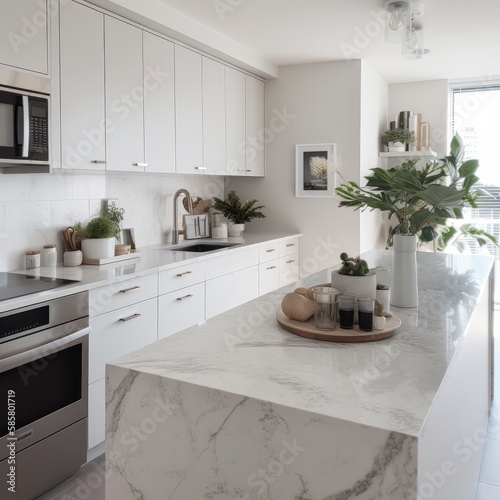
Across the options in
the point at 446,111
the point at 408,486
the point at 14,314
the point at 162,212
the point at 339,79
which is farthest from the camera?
the point at 446,111

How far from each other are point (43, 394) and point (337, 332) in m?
1.44

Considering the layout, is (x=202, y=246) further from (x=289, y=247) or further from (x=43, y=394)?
(x=43, y=394)

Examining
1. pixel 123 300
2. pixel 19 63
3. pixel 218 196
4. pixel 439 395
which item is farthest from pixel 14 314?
pixel 218 196

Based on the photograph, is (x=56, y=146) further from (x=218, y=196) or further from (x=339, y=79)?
(x=339, y=79)

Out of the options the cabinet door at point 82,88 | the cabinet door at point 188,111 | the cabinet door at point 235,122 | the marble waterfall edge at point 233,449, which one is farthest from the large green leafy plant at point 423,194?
the cabinet door at point 235,122

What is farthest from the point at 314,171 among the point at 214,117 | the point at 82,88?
the point at 82,88

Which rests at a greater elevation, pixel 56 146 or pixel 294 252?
pixel 56 146

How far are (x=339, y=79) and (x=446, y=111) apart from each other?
4.74 feet

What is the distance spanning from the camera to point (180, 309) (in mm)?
3283

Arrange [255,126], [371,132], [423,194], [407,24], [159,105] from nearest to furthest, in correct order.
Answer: [423,194]
[407,24]
[159,105]
[255,126]
[371,132]

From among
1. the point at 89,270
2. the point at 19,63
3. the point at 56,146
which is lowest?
the point at 89,270

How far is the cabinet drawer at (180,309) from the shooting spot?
311cm

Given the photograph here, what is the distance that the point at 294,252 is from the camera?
4949mm

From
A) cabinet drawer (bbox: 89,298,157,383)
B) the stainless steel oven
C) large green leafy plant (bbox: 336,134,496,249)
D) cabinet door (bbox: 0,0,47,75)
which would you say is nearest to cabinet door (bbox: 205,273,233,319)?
cabinet drawer (bbox: 89,298,157,383)
